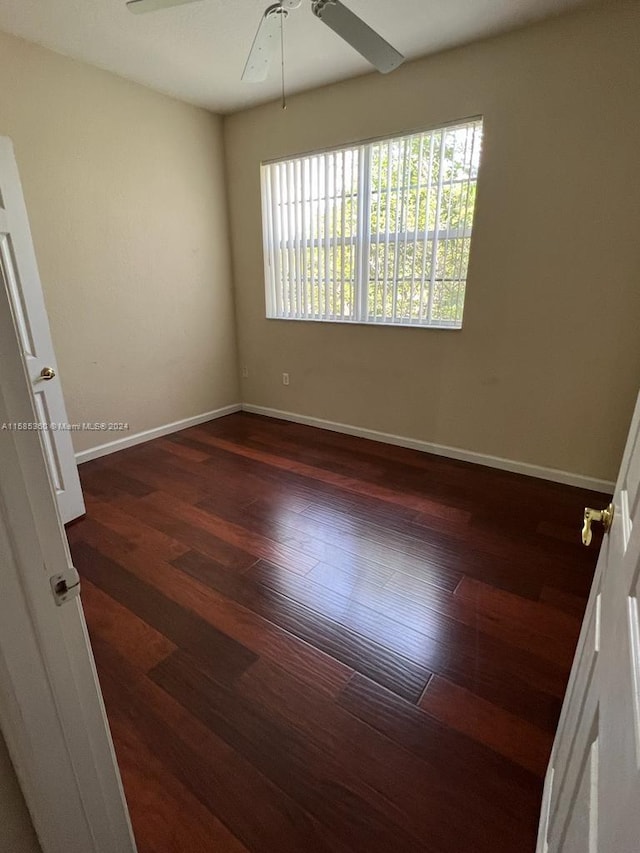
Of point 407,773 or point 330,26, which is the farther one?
point 330,26

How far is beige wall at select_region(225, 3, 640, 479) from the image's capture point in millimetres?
2314

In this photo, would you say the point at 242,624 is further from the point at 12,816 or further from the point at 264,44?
the point at 264,44

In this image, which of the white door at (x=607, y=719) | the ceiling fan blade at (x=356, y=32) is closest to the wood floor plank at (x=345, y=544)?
the white door at (x=607, y=719)

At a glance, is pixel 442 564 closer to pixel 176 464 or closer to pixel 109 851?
pixel 109 851

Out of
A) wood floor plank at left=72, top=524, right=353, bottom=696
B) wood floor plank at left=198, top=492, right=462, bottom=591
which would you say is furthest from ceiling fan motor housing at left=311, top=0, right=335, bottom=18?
wood floor plank at left=72, top=524, right=353, bottom=696

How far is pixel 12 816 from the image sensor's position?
2.00 feet

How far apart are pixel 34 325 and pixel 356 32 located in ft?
Answer: 6.65

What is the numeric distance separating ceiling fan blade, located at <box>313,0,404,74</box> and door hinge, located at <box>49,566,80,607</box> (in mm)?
2131

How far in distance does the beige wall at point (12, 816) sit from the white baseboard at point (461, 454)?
305 centimetres

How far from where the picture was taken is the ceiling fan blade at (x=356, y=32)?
1656mm

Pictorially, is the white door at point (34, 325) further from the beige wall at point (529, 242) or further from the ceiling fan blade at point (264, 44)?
the beige wall at point (529, 242)

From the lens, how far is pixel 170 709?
1389 millimetres

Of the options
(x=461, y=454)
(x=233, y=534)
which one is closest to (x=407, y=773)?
(x=233, y=534)

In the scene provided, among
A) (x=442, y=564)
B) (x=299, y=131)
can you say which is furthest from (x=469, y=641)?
(x=299, y=131)
